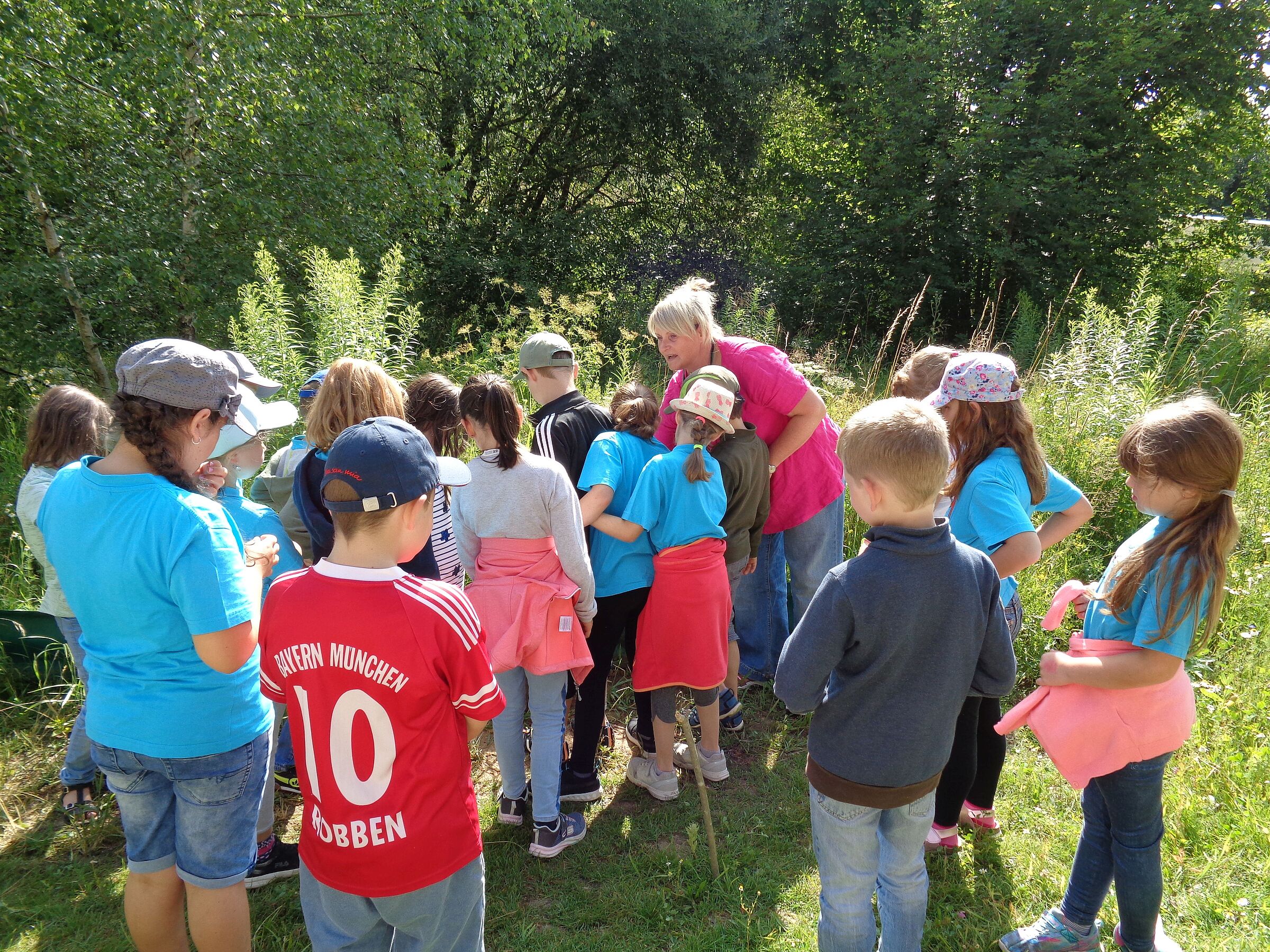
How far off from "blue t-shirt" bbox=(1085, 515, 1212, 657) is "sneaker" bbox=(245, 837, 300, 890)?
295cm

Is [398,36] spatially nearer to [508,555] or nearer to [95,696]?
[508,555]

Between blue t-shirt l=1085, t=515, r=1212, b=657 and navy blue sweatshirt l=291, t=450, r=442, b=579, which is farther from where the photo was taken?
navy blue sweatshirt l=291, t=450, r=442, b=579

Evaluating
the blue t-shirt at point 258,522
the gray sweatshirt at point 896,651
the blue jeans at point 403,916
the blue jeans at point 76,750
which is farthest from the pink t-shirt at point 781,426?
the blue jeans at point 76,750

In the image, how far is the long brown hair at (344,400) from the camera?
8.56ft

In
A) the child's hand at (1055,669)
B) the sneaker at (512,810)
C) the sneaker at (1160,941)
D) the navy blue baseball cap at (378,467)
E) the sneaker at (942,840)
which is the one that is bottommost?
the sneaker at (512,810)

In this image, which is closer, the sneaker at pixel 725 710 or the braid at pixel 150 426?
the braid at pixel 150 426

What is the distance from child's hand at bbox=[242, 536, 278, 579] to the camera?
2.27 metres

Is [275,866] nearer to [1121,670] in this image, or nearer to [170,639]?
[170,639]

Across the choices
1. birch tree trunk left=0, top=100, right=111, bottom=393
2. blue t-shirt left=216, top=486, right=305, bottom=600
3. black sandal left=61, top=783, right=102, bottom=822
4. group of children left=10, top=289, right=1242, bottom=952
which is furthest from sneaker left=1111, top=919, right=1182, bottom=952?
birch tree trunk left=0, top=100, right=111, bottom=393

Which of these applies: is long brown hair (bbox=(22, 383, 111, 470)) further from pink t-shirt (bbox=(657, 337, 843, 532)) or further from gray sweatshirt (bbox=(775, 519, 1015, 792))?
gray sweatshirt (bbox=(775, 519, 1015, 792))

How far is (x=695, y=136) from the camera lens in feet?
44.9

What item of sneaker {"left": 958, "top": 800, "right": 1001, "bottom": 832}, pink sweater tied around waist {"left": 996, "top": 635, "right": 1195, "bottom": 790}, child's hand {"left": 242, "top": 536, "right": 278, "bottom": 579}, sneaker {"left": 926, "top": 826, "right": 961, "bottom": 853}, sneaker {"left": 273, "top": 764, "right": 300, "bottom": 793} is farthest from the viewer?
sneaker {"left": 273, "top": 764, "right": 300, "bottom": 793}

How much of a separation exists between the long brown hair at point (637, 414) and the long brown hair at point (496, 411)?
0.65m

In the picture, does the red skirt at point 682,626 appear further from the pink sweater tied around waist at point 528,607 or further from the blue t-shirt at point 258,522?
the blue t-shirt at point 258,522
